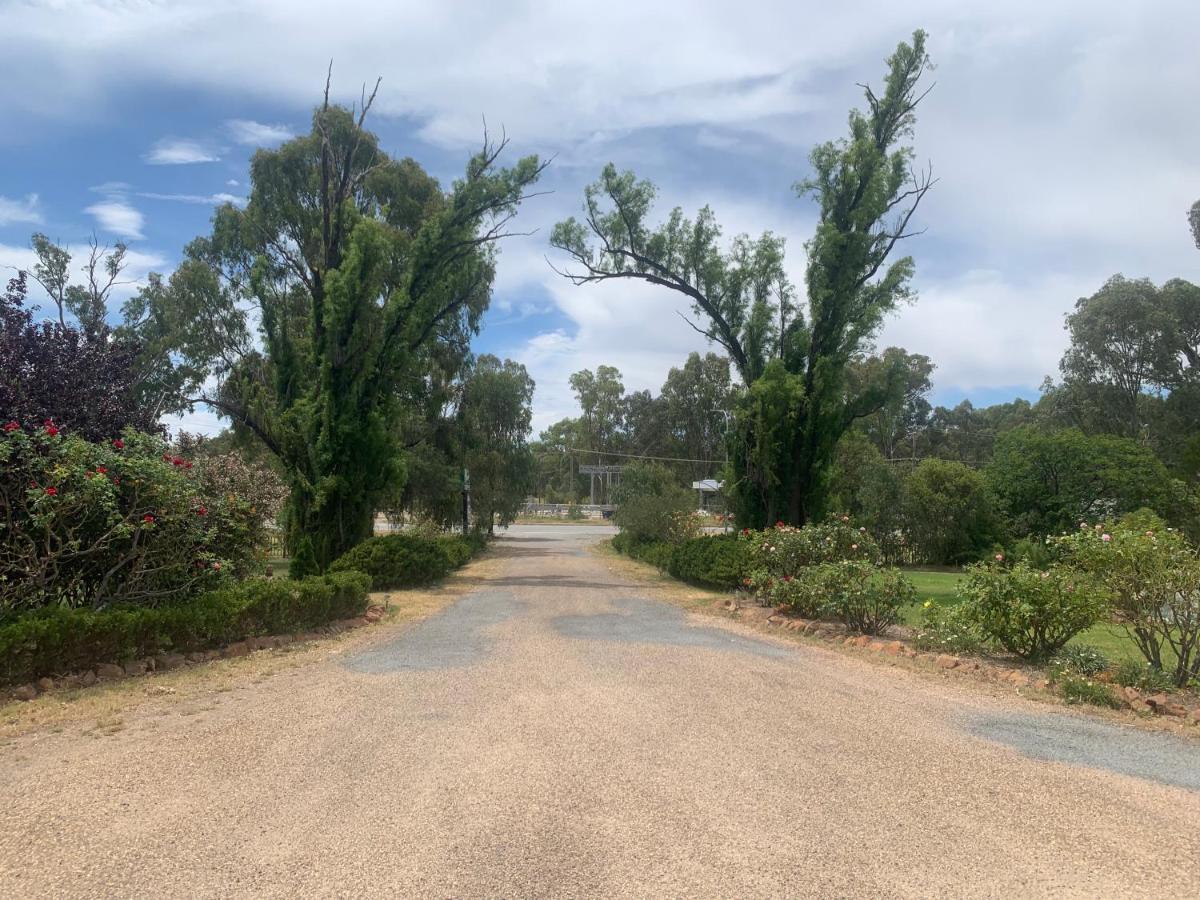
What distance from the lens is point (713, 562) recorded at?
14.9 meters

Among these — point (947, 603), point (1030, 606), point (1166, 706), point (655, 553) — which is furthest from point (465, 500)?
point (1166, 706)

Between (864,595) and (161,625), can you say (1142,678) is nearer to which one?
(864,595)

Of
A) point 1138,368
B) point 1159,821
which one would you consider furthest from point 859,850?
point 1138,368

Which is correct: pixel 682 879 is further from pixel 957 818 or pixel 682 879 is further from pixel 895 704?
pixel 895 704

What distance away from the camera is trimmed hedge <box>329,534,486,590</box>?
48.9 ft

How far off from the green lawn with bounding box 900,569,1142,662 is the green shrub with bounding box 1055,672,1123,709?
29.1 inches

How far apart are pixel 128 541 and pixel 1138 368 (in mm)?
40359

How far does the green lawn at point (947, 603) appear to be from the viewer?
9.09m

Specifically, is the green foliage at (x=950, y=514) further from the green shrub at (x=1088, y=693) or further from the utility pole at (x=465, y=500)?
the green shrub at (x=1088, y=693)

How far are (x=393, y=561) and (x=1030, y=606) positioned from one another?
1091 centimetres

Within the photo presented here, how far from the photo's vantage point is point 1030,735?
5.65 m

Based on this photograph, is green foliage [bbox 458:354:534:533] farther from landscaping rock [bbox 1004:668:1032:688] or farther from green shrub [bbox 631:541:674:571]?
landscaping rock [bbox 1004:668:1032:688]

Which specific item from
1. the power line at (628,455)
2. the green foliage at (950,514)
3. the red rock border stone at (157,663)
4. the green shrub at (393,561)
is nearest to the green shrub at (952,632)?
the red rock border stone at (157,663)

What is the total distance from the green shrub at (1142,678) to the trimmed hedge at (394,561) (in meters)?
11.3
